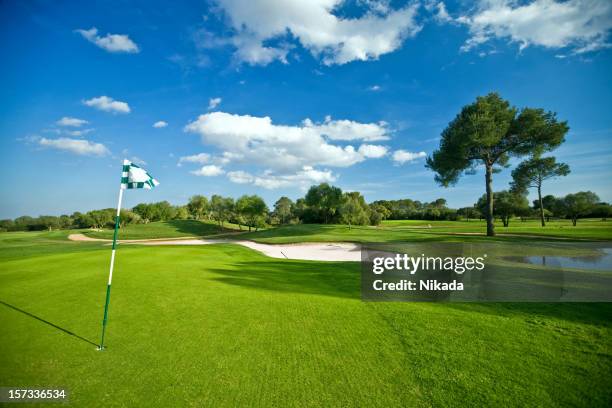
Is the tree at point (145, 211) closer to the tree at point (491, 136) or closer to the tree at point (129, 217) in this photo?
the tree at point (129, 217)

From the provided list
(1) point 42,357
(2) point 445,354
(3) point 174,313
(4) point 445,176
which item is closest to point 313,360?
(2) point 445,354

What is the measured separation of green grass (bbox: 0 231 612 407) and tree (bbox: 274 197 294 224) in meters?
90.2

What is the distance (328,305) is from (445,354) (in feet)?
10.8

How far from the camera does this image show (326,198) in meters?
64.7

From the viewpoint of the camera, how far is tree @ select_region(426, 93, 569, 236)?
24328 millimetres

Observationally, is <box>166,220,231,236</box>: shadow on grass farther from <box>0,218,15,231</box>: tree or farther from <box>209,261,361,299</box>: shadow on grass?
<box>209,261,361,299</box>: shadow on grass

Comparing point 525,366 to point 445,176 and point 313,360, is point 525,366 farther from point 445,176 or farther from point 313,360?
point 445,176

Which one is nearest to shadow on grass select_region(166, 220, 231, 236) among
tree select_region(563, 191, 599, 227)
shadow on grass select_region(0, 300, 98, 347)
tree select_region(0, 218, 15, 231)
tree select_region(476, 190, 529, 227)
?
tree select_region(0, 218, 15, 231)

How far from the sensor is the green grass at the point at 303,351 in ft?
11.5

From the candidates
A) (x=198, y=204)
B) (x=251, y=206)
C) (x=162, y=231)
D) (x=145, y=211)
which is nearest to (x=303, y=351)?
(x=251, y=206)

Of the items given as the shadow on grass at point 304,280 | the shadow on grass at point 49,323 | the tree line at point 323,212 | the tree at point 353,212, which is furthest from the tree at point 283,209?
the shadow on grass at point 49,323

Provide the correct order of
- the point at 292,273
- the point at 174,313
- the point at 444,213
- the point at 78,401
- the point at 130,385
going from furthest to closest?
the point at 444,213
the point at 292,273
the point at 174,313
the point at 130,385
the point at 78,401

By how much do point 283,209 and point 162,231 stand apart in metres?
51.5

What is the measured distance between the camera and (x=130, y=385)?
3.77 m
